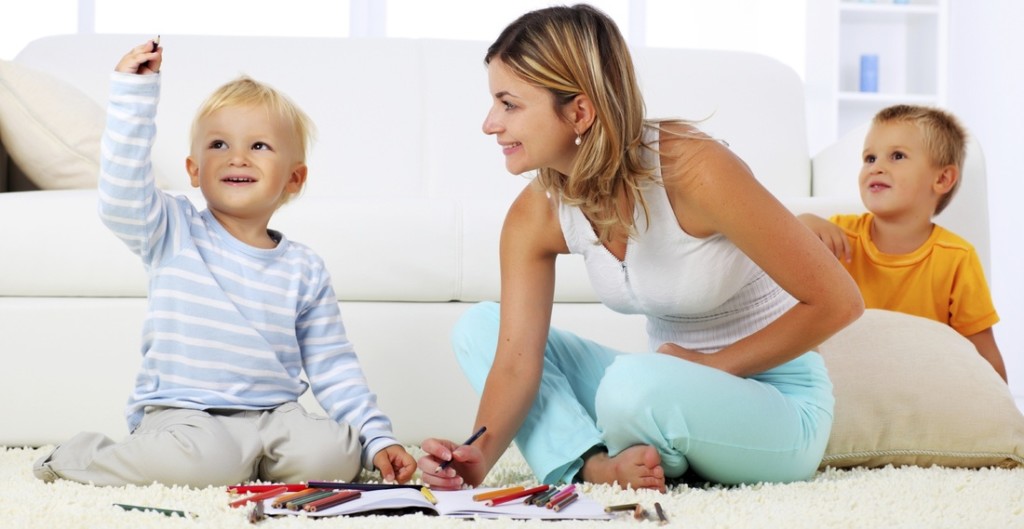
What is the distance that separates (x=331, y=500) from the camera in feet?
3.62

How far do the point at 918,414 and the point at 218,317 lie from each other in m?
0.98

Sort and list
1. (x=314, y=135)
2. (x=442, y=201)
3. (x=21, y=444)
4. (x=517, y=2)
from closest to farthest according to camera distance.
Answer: (x=314, y=135)
(x=21, y=444)
(x=442, y=201)
(x=517, y=2)

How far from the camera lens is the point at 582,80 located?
127cm

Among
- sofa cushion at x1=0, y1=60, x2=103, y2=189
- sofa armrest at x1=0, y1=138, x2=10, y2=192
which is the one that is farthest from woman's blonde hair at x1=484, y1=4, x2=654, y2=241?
sofa armrest at x1=0, y1=138, x2=10, y2=192

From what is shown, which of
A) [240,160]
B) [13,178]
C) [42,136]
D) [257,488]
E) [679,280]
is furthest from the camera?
[13,178]

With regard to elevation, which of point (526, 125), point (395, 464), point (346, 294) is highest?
point (526, 125)

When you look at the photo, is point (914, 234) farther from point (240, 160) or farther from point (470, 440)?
point (240, 160)

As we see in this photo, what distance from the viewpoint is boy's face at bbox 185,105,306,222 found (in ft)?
4.79

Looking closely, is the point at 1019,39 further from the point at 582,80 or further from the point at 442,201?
the point at 582,80

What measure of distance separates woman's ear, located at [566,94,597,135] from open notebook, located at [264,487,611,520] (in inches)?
17.2

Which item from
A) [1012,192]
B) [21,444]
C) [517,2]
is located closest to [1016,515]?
[21,444]

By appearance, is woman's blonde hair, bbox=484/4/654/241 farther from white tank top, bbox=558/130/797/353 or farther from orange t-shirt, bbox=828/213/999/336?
orange t-shirt, bbox=828/213/999/336

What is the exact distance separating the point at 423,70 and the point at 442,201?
2.94ft

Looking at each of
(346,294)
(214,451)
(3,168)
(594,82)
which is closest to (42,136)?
(3,168)
